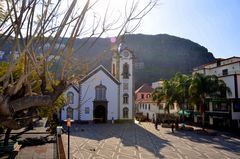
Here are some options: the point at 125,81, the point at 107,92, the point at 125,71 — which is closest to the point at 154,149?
the point at 107,92

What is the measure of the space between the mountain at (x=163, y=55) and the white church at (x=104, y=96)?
58.1 m

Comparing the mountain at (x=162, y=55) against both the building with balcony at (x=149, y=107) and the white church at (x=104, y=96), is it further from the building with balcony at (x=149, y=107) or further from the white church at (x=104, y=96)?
the white church at (x=104, y=96)

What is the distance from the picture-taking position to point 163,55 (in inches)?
5340

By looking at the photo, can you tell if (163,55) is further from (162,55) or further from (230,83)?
(230,83)

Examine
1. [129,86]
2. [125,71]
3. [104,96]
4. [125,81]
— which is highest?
[125,71]

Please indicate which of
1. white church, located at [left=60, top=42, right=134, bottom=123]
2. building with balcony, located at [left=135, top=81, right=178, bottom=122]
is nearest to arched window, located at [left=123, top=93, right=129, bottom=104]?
white church, located at [left=60, top=42, right=134, bottom=123]

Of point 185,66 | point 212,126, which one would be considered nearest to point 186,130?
point 212,126

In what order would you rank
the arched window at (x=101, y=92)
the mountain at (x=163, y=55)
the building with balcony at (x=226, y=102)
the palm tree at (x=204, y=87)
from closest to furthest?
1. the building with balcony at (x=226, y=102)
2. the palm tree at (x=204, y=87)
3. the arched window at (x=101, y=92)
4. the mountain at (x=163, y=55)

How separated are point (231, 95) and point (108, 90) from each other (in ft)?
75.3

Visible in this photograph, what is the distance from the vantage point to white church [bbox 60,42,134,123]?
51.6 meters

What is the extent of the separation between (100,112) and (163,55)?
87553mm

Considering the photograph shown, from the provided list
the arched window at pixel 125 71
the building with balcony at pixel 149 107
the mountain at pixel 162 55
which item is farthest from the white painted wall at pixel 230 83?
the mountain at pixel 162 55

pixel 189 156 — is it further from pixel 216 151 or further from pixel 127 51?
pixel 127 51

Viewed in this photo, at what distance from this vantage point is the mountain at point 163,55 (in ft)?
391
